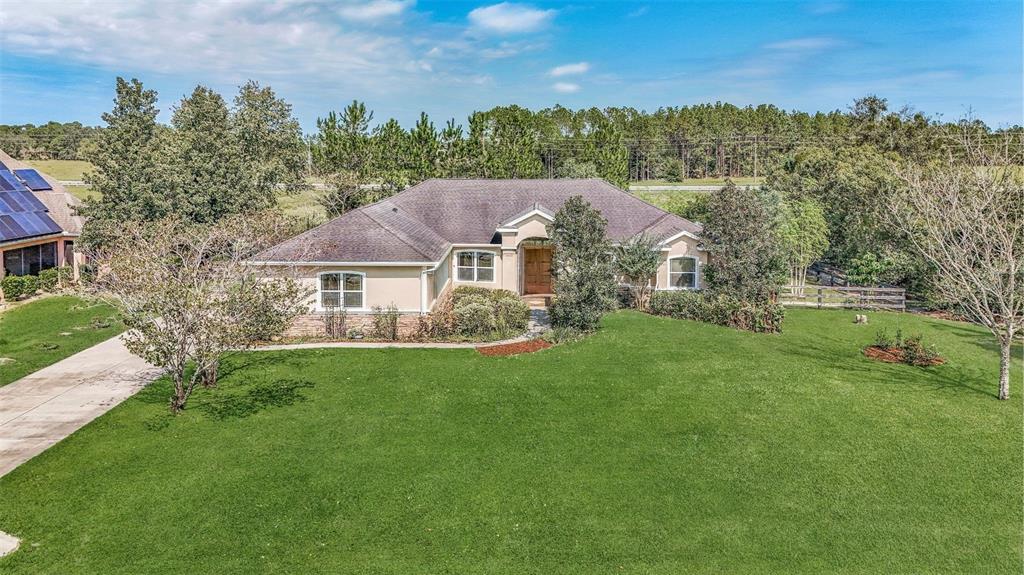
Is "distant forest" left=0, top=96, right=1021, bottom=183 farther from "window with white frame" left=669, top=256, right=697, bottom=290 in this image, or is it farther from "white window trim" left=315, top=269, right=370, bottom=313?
"white window trim" left=315, top=269, right=370, bottom=313

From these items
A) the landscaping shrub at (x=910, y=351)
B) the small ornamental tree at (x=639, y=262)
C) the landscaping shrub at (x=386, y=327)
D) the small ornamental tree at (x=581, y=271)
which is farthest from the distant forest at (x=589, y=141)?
the landscaping shrub at (x=386, y=327)

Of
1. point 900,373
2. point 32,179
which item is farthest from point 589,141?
point 900,373

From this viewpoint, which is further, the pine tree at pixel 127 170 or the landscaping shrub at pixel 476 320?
the pine tree at pixel 127 170

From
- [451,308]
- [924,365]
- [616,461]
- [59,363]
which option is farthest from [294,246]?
[924,365]

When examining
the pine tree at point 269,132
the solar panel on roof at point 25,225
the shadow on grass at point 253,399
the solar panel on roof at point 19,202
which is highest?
the pine tree at point 269,132

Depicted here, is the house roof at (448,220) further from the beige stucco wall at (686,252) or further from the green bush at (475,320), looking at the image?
the green bush at (475,320)

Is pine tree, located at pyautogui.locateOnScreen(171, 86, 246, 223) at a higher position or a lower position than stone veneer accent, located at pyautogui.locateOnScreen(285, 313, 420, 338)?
higher

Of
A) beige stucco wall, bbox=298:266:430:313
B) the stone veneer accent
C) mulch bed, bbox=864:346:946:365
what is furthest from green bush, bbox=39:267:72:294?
mulch bed, bbox=864:346:946:365
